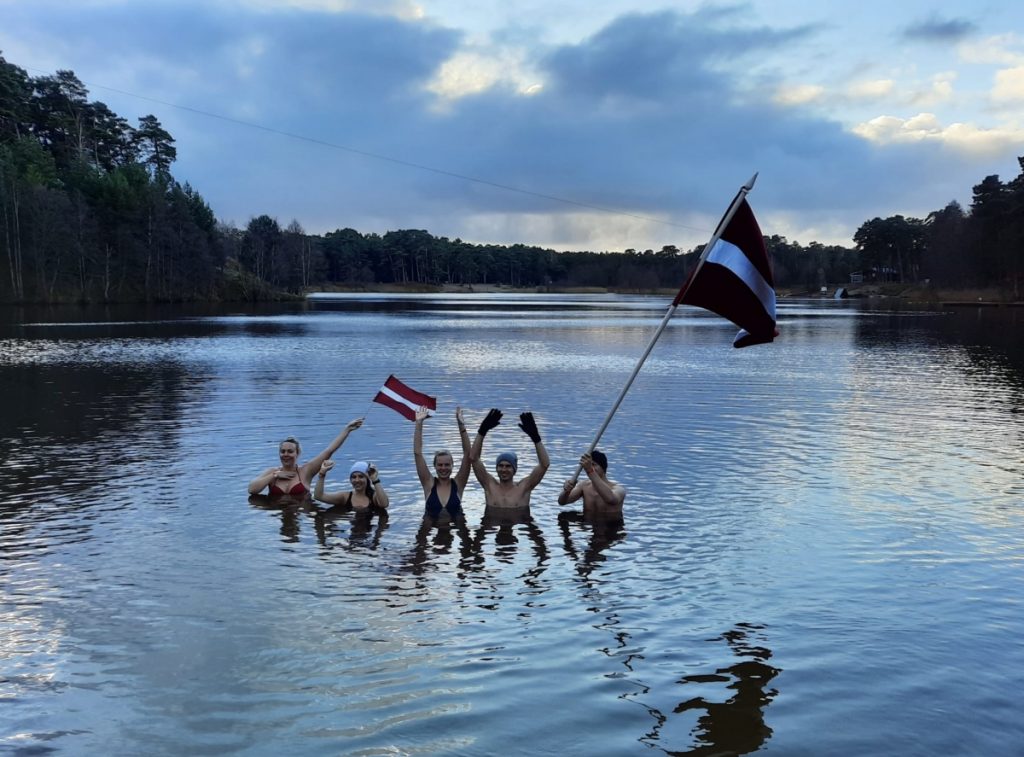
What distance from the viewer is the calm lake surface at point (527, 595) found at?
7.44 m

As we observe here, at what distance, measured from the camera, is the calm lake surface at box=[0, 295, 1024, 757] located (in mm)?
7441

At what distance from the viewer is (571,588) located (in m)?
Result: 10.8

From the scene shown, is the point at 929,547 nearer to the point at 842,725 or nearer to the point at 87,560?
the point at 842,725

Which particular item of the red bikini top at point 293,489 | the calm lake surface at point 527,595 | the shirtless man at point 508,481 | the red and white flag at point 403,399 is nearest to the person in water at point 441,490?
the red and white flag at point 403,399

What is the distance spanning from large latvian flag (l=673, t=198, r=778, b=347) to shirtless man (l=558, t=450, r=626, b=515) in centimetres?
300

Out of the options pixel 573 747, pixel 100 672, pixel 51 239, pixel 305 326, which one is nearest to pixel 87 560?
pixel 100 672

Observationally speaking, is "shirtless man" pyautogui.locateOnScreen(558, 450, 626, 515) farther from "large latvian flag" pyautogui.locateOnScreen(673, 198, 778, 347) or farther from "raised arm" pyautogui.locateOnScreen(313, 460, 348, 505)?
"raised arm" pyautogui.locateOnScreen(313, 460, 348, 505)

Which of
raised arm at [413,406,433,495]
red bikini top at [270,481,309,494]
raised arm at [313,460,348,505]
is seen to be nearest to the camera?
raised arm at [413,406,433,495]

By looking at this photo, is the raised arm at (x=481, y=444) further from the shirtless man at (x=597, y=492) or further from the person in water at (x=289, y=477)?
the person in water at (x=289, y=477)

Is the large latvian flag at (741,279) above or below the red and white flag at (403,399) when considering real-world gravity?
above

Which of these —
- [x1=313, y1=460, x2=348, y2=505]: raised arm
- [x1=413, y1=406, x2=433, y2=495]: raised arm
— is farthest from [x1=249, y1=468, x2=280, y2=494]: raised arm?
[x1=413, y1=406, x2=433, y2=495]: raised arm

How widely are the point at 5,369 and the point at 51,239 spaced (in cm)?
8484

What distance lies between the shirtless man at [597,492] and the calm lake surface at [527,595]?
388mm

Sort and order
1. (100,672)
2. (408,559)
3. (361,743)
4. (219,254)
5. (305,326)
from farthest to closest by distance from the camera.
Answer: (219,254) → (305,326) → (408,559) → (100,672) → (361,743)
